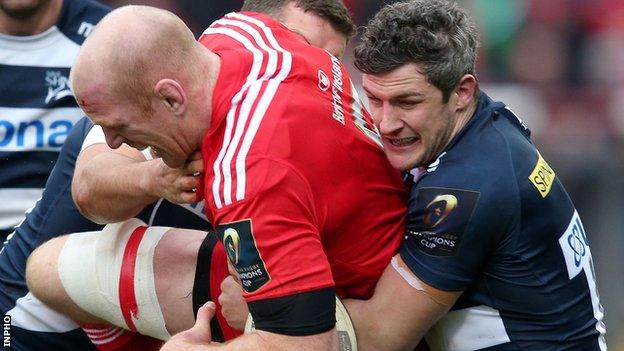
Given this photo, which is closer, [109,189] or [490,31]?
[109,189]

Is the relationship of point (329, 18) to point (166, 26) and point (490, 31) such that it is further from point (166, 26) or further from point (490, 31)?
point (490, 31)

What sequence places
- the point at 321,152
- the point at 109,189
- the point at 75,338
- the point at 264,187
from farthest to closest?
the point at 75,338 → the point at 109,189 → the point at 321,152 → the point at 264,187

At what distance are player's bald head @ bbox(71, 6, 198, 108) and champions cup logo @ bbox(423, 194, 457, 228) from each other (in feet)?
2.70

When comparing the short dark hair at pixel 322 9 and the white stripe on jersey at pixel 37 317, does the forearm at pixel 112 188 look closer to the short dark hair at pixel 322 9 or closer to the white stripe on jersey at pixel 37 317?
the white stripe on jersey at pixel 37 317

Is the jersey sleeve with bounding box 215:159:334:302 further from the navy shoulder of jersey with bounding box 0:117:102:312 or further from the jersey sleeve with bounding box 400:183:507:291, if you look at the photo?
the navy shoulder of jersey with bounding box 0:117:102:312

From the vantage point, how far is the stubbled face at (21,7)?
16.9 ft

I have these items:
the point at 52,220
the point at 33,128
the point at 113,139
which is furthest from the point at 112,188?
the point at 33,128

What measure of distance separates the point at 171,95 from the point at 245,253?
1.70 ft

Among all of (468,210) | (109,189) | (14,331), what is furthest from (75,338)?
(468,210)

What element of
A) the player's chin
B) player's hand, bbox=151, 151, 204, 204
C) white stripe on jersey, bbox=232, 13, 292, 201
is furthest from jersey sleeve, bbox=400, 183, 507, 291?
player's hand, bbox=151, 151, 204, 204

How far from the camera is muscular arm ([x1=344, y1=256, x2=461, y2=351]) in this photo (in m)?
3.59

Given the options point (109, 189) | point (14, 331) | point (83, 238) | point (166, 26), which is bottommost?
point (14, 331)

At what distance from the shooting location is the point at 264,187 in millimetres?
3207

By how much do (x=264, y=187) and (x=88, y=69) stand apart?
65cm
